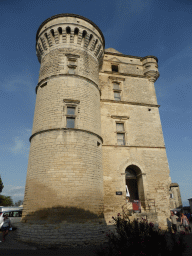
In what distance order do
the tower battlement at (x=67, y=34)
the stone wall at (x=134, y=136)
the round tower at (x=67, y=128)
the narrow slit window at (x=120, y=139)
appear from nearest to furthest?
1. the round tower at (x=67, y=128)
2. the stone wall at (x=134, y=136)
3. the tower battlement at (x=67, y=34)
4. the narrow slit window at (x=120, y=139)

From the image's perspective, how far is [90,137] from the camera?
443 inches

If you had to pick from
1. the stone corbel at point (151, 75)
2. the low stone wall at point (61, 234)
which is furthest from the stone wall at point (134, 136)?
the low stone wall at point (61, 234)

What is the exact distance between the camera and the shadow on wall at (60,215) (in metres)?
8.66

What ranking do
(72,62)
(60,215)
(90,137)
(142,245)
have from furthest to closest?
(72,62), (90,137), (60,215), (142,245)

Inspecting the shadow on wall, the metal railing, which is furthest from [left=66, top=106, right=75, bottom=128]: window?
the metal railing

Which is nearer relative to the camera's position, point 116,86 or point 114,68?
point 116,86

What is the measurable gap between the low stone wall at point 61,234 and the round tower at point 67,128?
32 cm

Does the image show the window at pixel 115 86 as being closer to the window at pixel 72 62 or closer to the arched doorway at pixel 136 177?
the window at pixel 72 62

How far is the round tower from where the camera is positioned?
30.3 ft

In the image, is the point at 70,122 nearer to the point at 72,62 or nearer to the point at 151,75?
the point at 72,62

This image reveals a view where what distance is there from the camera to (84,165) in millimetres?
10180

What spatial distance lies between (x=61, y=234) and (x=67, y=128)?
221 inches

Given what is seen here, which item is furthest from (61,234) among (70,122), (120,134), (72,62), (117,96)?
(117,96)

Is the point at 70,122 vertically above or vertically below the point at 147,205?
above
